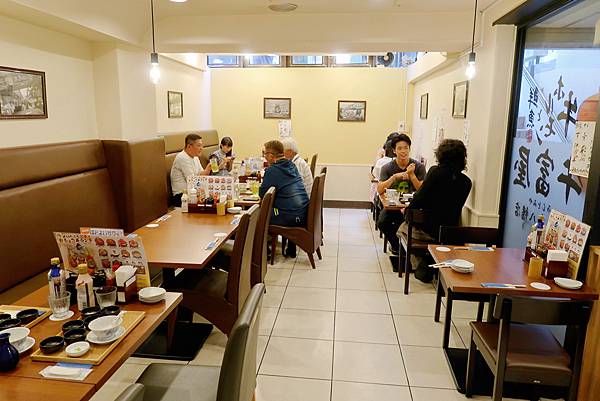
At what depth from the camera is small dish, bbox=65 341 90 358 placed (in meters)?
1.43

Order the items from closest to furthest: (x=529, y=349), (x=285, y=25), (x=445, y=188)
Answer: (x=529, y=349), (x=445, y=188), (x=285, y=25)

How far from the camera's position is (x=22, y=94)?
351 cm

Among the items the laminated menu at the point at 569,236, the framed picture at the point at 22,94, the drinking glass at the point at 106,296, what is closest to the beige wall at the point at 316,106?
the framed picture at the point at 22,94

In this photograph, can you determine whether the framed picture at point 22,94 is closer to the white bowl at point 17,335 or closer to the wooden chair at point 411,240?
the white bowl at point 17,335

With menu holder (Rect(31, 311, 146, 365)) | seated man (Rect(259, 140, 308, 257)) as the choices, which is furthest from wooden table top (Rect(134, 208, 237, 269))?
menu holder (Rect(31, 311, 146, 365))

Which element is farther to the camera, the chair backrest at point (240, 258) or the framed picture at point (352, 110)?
the framed picture at point (352, 110)

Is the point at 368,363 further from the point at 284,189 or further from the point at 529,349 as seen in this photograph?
the point at 284,189

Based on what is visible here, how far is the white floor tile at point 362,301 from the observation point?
3.49 meters

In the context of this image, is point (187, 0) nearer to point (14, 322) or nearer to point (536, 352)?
point (14, 322)

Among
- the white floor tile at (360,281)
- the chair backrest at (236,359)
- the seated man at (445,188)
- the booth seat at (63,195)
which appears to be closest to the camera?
the chair backrest at (236,359)

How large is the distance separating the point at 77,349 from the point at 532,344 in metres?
2.10

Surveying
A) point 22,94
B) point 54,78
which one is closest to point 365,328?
point 22,94

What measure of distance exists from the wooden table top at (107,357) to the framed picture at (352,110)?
601 cm

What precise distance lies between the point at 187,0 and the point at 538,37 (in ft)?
10.1
